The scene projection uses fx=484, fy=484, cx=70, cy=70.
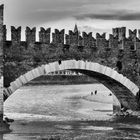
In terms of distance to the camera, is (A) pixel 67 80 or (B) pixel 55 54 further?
(A) pixel 67 80

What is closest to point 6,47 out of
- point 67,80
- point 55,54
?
point 55,54

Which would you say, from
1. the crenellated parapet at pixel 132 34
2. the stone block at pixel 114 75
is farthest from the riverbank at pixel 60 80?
the stone block at pixel 114 75

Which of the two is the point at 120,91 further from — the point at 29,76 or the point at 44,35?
the point at 29,76

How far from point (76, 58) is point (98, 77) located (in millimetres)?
2911

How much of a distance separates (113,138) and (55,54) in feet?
16.6

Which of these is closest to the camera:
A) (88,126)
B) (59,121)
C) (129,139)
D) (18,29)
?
(129,139)


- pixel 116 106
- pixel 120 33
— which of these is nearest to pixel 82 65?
pixel 120 33

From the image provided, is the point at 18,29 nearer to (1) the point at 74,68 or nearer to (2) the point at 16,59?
(2) the point at 16,59

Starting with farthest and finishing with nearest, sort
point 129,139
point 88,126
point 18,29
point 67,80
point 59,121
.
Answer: point 67,80, point 59,121, point 88,126, point 18,29, point 129,139

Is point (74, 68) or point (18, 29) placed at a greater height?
point (18, 29)

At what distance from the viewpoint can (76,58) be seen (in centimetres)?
2384

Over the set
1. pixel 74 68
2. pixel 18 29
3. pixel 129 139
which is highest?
pixel 18 29

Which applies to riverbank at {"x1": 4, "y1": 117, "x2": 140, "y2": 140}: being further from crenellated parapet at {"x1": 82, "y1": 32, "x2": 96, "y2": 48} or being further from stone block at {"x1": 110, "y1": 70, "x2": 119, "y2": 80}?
crenellated parapet at {"x1": 82, "y1": 32, "x2": 96, "y2": 48}

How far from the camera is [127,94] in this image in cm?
2656
